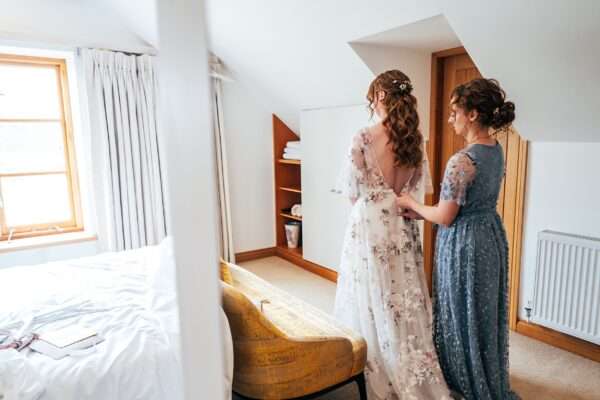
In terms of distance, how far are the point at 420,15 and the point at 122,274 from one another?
202 cm

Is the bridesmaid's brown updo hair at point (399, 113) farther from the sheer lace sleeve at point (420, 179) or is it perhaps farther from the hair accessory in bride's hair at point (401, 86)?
the sheer lace sleeve at point (420, 179)

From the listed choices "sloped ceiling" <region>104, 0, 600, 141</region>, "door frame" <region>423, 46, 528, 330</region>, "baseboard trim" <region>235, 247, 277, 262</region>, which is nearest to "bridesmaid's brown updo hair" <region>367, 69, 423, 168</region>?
"sloped ceiling" <region>104, 0, 600, 141</region>

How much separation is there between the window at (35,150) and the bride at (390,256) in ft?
8.26

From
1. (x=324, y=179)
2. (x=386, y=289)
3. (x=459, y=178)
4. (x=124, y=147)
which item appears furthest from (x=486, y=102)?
(x=124, y=147)

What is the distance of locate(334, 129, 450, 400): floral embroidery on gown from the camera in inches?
67.4

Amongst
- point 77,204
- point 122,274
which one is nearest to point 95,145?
point 77,204

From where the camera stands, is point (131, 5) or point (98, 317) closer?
point (98, 317)

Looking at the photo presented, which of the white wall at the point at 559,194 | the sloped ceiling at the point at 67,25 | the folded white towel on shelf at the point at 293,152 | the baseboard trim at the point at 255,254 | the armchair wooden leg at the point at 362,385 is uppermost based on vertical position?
the sloped ceiling at the point at 67,25

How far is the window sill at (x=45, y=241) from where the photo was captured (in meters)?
2.94

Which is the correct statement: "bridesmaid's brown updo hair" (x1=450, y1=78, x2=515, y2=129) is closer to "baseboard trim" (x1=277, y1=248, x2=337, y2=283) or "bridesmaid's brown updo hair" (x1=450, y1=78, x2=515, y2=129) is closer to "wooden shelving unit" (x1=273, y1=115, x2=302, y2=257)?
"baseboard trim" (x1=277, y1=248, x2=337, y2=283)

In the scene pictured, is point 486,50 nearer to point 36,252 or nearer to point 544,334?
point 544,334

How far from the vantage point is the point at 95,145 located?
3.15 meters

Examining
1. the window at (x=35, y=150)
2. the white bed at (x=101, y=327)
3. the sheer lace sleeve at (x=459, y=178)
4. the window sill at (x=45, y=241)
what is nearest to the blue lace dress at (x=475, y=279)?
the sheer lace sleeve at (x=459, y=178)

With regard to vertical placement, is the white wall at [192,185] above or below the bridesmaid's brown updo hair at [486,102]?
below
